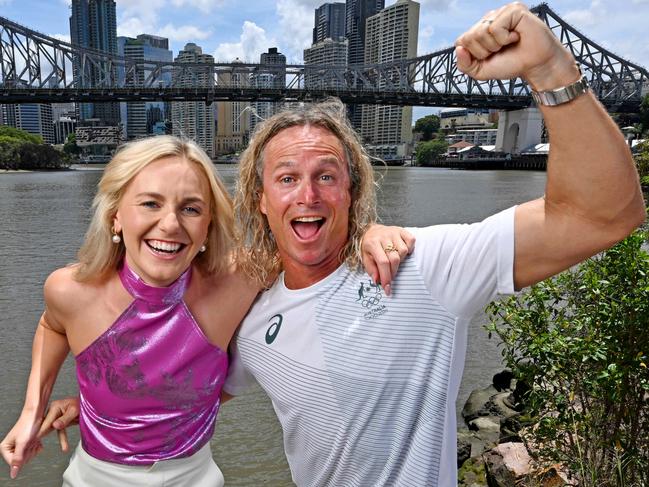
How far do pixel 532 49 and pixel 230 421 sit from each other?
181 inches

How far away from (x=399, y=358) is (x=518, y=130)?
78.6m

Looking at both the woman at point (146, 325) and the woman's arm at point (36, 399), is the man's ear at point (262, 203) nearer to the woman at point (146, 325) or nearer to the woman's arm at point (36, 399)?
the woman at point (146, 325)

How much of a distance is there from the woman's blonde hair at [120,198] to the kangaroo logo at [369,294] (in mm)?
631

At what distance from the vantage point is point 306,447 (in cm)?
183

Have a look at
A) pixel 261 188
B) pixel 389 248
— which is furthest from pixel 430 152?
pixel 389 248

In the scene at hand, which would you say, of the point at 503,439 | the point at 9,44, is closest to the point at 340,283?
the point at 503,439

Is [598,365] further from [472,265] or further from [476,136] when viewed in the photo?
[476,136]

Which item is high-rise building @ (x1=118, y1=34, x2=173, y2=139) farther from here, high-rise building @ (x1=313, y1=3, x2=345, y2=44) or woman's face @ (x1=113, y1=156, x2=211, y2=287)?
woman's face @ (x1=113, y1=156, x2=211, y2=287)

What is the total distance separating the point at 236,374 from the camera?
2.09m

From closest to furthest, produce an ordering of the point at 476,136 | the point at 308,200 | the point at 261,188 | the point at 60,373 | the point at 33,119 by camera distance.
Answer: the point at 308,200 < the point at 261,188 < the point at 60,373 < the point at 476,136 < the point at 33,119

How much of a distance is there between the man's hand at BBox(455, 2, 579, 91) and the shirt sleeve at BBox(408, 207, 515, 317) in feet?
1.21

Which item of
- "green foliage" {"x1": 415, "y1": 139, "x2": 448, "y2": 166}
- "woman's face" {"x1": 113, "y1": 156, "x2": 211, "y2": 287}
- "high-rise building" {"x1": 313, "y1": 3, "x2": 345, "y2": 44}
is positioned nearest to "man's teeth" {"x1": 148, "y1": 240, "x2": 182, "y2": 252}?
"woman's face" {"x1": 113, "y1": 156, "x2": 211, "y2": 287}

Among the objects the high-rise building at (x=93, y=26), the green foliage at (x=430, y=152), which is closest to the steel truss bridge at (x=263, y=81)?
the green foliage at (x=430, y=152)

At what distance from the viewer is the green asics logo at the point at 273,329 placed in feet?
6.10
